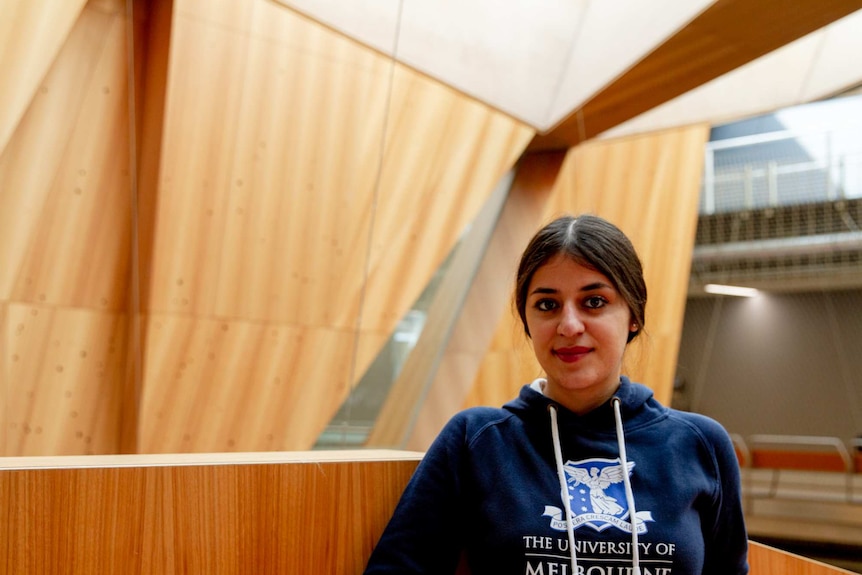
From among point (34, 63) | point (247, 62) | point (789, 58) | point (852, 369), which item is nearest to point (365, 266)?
point (247, 62)

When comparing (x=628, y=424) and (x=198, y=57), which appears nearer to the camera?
(x=628, y=424)

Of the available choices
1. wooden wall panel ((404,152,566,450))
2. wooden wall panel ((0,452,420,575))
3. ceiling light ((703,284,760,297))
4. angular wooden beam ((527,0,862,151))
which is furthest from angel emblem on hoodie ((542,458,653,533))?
ceiling light ((703,284,760,297))

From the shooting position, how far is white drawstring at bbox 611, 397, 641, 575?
5.52ft

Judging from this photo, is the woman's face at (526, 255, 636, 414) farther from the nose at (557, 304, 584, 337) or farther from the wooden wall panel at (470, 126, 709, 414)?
the wooden wall panel at (470, 126, 709, 414)

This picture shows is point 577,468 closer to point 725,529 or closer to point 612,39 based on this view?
point 725,529

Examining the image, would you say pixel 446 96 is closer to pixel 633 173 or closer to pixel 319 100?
pixel 319 100

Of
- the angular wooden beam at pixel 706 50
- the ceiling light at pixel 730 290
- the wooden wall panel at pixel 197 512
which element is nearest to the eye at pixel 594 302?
the wooden wall panel at pixel 197 512

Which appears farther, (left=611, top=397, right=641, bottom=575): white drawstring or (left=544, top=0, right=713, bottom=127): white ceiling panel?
(left=544, top=0, right=713, bottom=127): white ceiling panel

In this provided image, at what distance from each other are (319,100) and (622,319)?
14.5ft

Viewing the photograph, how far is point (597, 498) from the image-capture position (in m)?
1.77

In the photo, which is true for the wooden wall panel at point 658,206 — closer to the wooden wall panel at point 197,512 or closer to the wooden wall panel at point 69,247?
the wooden wall panel at point 69,247

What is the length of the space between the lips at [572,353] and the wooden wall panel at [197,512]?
0.47 m

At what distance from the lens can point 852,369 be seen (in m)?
8.02

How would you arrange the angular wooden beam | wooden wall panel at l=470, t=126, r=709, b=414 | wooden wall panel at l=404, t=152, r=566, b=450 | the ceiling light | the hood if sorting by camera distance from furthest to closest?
the ceiling light, wooden wall panel at l=470, t=126, r=709, b=414, wooden wall panel at l=404, t=152, r=566, b=450, the angular wooden beam, the hood
